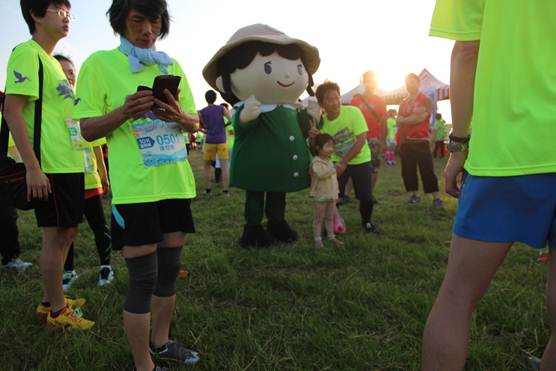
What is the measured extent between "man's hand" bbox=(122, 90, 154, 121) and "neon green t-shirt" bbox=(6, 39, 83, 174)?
3.18 ft

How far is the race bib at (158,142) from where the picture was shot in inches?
66.7

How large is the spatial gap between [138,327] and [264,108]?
7.98 ft

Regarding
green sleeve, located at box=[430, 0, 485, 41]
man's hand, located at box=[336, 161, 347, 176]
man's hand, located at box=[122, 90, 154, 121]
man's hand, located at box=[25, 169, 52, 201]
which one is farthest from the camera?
man's hand, located at box=[336, 161, 347, 176]

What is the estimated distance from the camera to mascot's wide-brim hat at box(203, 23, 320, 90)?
346 centimetres

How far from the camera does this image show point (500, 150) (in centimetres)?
110

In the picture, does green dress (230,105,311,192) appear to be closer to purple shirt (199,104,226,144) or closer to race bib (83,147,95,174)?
race bib (83,147,95,174)

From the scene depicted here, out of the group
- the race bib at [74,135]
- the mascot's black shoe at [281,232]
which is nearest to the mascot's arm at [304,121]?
the mascot's black shoe at [281,232]

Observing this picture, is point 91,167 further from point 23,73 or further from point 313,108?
point 313,108

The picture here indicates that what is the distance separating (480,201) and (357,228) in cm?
350

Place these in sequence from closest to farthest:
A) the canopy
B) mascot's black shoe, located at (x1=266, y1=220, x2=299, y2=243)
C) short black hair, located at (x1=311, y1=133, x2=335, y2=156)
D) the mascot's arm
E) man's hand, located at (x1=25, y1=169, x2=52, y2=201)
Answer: man's hand, located at (x1=25, y1=169, x2=52, y2=201) < short black hair, located at (x1=311, y1=133, x2=335, y2=156) < the mascot's arm < mascot's black shoe, located at (x1=266, y1=220, x2=299, y2=243) < the canopy

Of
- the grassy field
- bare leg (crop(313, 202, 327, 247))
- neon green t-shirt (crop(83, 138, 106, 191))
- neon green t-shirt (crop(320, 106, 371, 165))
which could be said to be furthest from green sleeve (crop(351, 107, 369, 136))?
neon green t-shirt (crop(83, 138, 106, 191))

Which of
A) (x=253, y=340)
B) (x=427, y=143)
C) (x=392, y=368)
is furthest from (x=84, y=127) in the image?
(x=427, y=143)

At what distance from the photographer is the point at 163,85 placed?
1.62 metres

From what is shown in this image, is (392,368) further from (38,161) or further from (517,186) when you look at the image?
(38,161)
